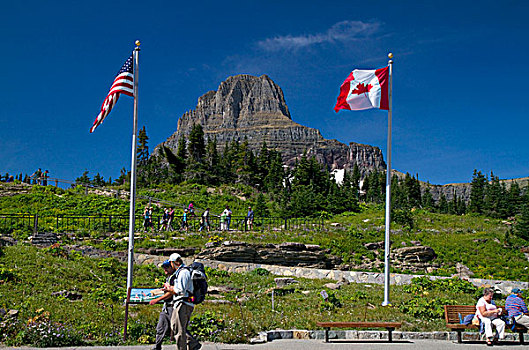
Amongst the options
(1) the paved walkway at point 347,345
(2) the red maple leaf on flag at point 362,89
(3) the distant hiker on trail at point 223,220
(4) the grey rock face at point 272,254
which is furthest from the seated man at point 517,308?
(3) the distant hiker on trail at point 223,220

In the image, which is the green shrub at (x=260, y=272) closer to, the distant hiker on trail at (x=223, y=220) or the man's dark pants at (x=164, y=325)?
the distant hiker on trail at (x=223, y=220)

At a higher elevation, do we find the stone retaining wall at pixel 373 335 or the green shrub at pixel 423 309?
the green shrub at pixel 423 309

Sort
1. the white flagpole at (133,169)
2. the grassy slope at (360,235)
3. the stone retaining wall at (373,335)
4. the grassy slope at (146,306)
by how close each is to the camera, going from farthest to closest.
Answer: the grassy slope at (360,235), the white flagpole at (133,169), the stone retaining wall at (373,335), the grassy slope at (146,306)

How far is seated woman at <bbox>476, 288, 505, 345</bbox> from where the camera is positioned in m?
9.82

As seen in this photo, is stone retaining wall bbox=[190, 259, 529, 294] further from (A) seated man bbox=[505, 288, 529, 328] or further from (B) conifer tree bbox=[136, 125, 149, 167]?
(B) conifer tree bbox=[136, 125, 149, 167]

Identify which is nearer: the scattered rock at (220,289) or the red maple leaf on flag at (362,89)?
the red maple leaf on flag at (362,89)

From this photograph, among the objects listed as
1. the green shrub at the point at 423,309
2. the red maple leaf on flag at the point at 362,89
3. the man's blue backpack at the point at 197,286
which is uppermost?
the red maple leaf on flag at the point at 362,89

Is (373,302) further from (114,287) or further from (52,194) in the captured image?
(52,194)

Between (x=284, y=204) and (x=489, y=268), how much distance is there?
22.9 m

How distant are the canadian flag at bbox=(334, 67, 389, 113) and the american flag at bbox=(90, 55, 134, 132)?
6286mm

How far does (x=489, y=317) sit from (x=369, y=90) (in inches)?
276

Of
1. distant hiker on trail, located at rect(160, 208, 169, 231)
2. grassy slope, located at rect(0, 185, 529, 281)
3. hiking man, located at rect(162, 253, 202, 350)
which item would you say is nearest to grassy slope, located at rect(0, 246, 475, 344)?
hiking man, located at rect(162, 253, 202, 350)

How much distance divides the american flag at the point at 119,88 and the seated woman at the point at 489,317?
10213 millimetres

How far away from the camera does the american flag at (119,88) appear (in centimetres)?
1284
